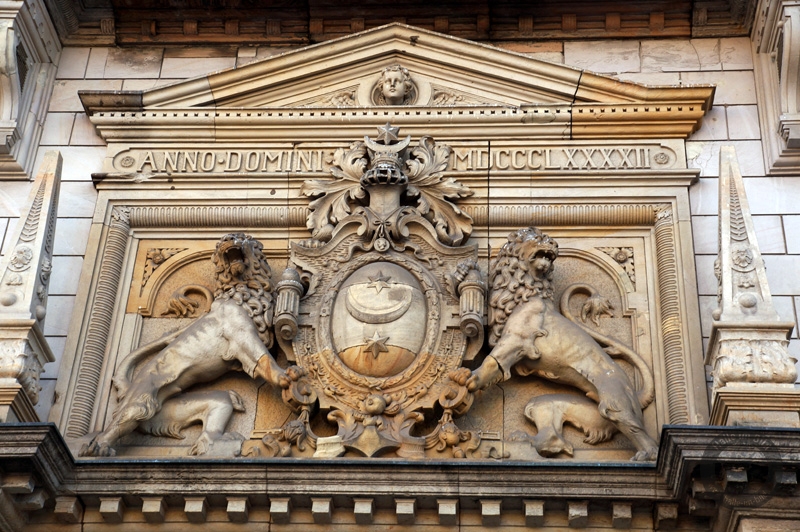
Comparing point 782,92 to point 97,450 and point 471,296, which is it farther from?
point 97,450

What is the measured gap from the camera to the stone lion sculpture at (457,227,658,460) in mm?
10828

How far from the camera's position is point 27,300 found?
1102 cm

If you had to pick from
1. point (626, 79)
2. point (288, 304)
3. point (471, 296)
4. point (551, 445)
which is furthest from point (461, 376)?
point (626, 79)

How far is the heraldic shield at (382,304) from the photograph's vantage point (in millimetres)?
10984

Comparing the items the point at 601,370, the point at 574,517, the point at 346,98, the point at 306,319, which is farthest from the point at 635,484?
the point at 346,98

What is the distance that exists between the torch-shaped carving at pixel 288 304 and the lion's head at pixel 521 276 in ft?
5.16

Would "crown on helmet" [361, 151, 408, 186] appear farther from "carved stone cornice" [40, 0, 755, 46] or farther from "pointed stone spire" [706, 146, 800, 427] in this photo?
"pointed stone spire" [706, 146, 800, 427]

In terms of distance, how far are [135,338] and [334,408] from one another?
1.93 metres

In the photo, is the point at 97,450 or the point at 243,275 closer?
the point at 97,450

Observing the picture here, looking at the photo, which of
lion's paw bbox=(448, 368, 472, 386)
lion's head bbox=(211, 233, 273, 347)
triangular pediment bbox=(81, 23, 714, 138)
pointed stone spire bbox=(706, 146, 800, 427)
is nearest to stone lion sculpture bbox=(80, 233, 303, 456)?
lion's head bbox=(211, 233, 273, 347)

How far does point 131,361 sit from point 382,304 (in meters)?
2.12

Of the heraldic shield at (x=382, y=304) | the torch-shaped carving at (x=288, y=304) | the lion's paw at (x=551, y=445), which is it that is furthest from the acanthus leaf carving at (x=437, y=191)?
the lion's paw at (x=551, y=445)

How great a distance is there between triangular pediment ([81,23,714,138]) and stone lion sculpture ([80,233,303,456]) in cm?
187

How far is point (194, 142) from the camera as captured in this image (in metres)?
13.0
